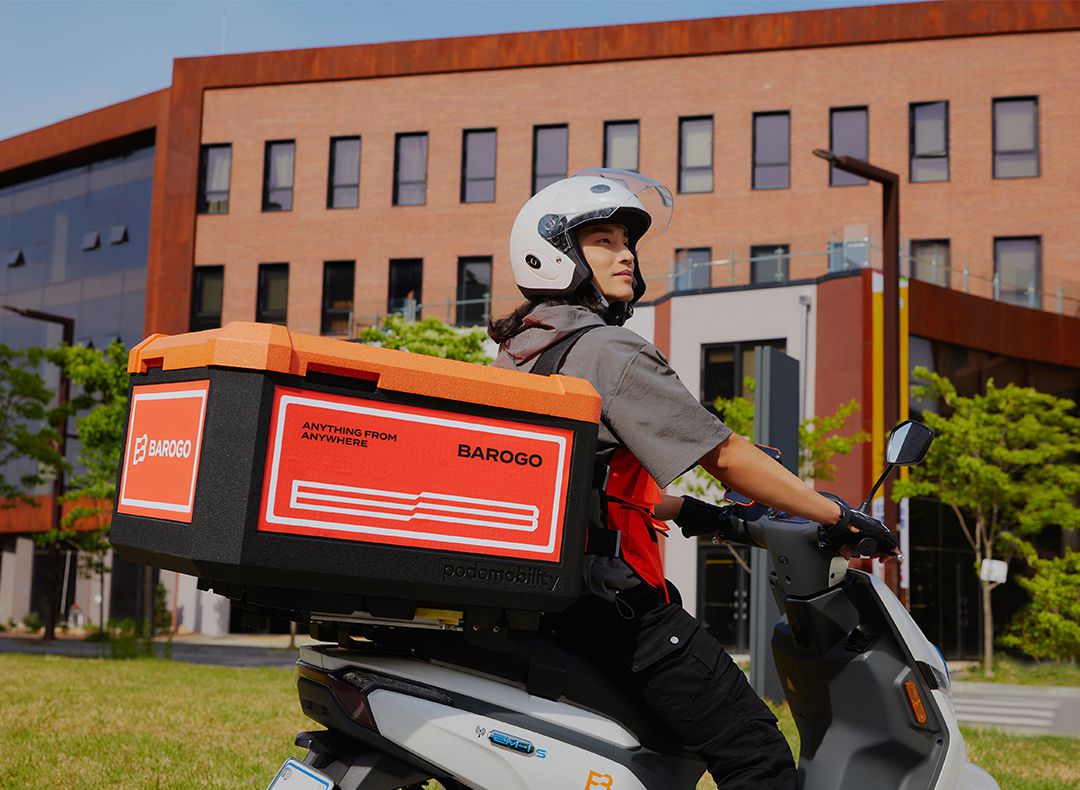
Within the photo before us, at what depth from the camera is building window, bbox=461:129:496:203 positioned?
32.9 m

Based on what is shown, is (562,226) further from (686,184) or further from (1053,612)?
(686,184)

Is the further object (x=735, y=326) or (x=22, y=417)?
(x=735, y=326)

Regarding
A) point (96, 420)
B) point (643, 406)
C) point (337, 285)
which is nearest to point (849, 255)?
point (337, 285)

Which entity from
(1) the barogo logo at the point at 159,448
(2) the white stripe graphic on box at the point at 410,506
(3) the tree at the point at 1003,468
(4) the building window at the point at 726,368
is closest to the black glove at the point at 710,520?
(2) the white stripe graphic on box at the point at 410,506

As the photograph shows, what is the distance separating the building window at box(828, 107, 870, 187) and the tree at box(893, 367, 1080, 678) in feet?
28.0

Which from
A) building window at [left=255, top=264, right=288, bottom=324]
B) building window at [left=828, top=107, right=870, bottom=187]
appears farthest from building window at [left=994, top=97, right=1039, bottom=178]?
building window at [left=255, top=264, right=288, bottom=324]

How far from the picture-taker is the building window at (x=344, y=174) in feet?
111

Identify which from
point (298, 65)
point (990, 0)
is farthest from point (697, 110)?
point (298, 65)

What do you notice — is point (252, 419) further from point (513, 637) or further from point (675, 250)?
point (675, 250)

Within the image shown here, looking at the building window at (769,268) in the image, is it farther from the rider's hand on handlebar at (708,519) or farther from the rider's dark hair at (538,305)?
the rider's dark hair at (538,305)

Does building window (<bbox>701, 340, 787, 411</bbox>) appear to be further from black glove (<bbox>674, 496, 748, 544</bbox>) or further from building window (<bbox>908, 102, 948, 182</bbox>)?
black glove (<bbox>674, 496, 748, 544</bbox>)

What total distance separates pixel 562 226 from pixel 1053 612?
21.8 metres

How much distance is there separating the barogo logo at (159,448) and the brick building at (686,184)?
22608 mm

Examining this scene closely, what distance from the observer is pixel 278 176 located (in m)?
34.8
